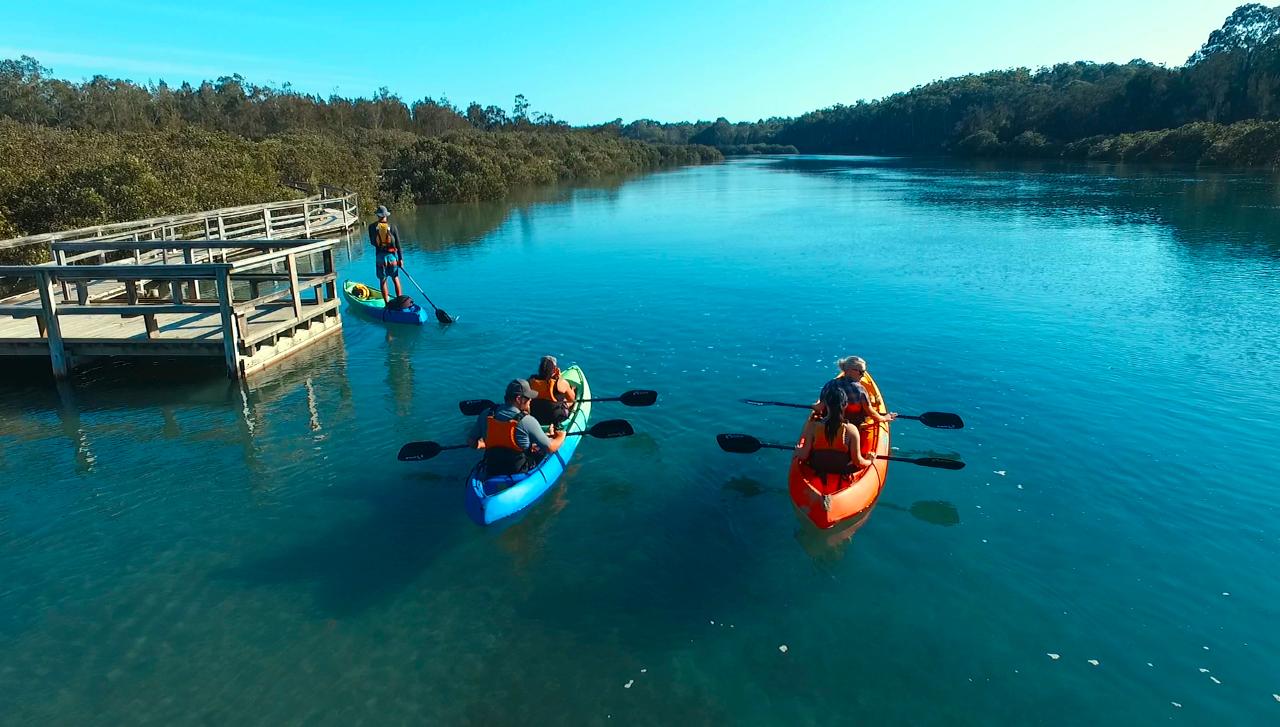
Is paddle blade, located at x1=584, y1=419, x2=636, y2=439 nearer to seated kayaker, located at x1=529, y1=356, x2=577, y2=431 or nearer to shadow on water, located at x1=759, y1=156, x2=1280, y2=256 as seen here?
seated kayaker, located at x1=529, y1=356, x2=577, y2=431

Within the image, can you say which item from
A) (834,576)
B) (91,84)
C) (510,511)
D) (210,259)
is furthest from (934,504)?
(91,84)

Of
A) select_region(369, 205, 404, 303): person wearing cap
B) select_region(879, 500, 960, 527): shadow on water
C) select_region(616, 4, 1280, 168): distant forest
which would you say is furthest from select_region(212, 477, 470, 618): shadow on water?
select_region(616, 4, 1280, 168): distant forest

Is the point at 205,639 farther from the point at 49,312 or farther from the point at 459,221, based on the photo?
the point at 459,221

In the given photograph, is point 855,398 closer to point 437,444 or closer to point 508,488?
point 508,488

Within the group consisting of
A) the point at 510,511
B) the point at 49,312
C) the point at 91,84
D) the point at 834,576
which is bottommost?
the point at 834,576

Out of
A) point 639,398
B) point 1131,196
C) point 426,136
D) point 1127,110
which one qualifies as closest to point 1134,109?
point 1127,110

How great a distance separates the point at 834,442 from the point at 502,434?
400 centimetres

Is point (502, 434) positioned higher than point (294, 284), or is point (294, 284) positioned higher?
point (294, 284)

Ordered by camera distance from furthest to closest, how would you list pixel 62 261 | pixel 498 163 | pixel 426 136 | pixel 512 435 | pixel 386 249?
1. pixel 426 136
2. pixel 498 163
3. pixel 386 249
4. pixel 62 261
5. pixel 512 435

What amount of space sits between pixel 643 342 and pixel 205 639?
11.3 m

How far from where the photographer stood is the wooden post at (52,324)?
13250 millimetres

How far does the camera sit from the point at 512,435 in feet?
29.1

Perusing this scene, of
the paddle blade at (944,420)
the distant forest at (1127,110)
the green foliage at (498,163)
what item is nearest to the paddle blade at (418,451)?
the paddle blade at (944,420)

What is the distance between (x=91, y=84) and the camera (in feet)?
234
